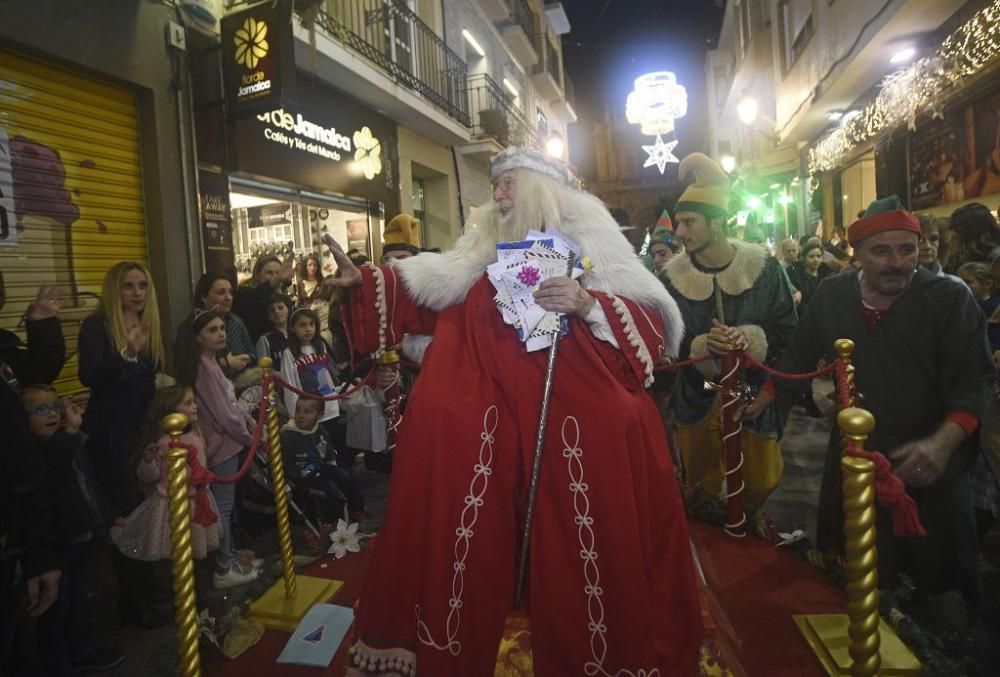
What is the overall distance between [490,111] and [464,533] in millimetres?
11780

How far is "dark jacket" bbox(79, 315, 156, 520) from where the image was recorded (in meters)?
3.10

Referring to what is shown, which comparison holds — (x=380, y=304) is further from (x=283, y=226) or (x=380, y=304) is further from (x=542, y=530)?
(x=283, y=226)

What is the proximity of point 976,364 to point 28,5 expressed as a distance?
6.45m

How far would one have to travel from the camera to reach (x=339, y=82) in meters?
8.16

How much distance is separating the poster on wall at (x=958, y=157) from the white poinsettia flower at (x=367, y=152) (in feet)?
26.2

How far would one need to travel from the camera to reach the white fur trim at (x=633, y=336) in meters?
2.26

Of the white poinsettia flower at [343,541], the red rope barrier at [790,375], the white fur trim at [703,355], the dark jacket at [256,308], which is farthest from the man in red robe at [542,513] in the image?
the dark jacket at [256,308]

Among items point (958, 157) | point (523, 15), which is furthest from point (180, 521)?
point (523, 15)

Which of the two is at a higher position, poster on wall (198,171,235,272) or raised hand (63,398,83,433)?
poster on wall (198,171,235,272)

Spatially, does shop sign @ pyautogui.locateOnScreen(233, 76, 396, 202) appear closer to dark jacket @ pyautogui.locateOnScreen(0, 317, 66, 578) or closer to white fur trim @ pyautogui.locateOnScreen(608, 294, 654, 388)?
dark jacket @ pyautogui.locateOnScreen(0, 317, 66, 578)

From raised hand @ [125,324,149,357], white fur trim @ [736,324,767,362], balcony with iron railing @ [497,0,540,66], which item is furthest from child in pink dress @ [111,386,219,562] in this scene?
balcony with iron railing @ [497,0,540,66]

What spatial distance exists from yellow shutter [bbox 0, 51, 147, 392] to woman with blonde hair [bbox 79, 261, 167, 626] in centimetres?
175

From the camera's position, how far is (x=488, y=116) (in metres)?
12.5

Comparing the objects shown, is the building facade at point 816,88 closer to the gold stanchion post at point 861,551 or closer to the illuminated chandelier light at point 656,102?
the illuminated chandelier light at point 656,102
